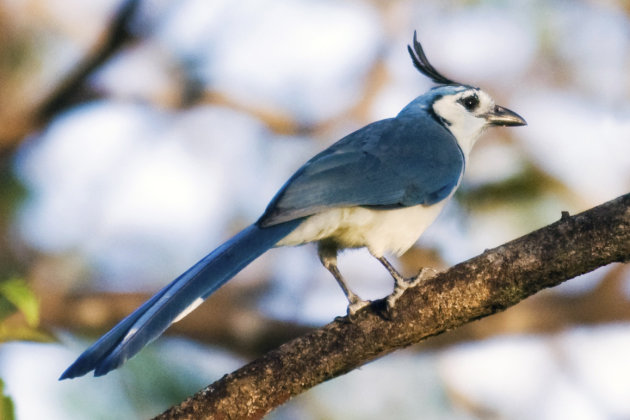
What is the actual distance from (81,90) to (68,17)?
131 cm

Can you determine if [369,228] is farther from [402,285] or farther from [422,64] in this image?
[422,64]

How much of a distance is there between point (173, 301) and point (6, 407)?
1.04 m

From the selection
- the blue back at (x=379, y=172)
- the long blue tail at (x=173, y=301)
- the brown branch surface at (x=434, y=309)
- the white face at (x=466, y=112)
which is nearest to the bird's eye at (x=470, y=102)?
the white face at (x=466, y=112)

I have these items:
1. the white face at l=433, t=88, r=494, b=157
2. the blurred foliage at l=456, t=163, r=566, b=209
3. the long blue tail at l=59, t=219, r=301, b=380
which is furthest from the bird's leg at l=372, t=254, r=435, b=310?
the blurred foliage at l=456, t=163, r=566, b=209

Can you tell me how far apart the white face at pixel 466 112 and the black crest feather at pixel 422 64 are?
147 millimetres

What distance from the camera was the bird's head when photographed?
17.5 feet

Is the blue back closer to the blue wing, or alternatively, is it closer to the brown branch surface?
the blue wing

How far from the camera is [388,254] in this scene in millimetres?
4438

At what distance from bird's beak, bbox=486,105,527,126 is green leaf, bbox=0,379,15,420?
3715 mm

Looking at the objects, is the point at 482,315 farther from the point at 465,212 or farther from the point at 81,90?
the point at 81,90

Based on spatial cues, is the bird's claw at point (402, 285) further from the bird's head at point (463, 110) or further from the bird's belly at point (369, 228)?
the bird's head at point (463, 110)

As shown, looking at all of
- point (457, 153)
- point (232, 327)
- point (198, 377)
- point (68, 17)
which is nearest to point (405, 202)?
point (457, 153)

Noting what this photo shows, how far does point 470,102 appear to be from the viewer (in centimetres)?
537

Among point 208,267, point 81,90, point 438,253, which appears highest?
point 81,90
